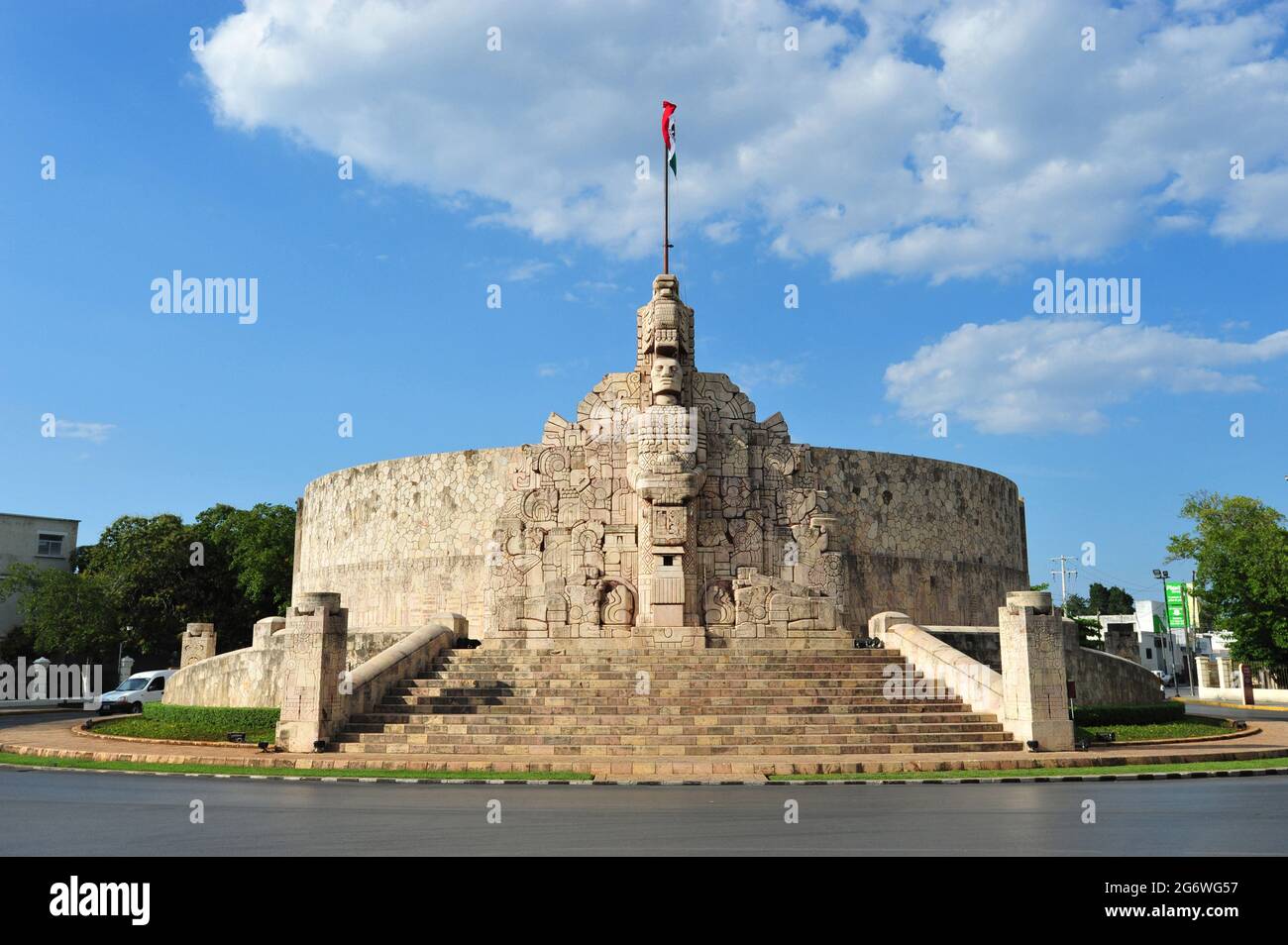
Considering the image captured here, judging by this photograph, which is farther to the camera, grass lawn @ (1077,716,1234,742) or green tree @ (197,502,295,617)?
green tree @ (197,502,295,617)

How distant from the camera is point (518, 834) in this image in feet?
26.6

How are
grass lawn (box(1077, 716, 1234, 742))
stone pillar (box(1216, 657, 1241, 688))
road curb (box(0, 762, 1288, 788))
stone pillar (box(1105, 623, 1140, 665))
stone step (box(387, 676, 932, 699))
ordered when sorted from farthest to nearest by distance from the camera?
stone pillar (box(1216, 657, 1241, 688)) → stone pillar (box(1105, 623, 1140, 665)) → grass lawn (box(1077, 716, 1234, 742)) → stone step (box(387, 676, 932, 699)) → road curb (box(0, 762, 1288, 788))

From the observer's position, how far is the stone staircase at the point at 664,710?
16.3 meters

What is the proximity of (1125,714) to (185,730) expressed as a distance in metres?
18.7

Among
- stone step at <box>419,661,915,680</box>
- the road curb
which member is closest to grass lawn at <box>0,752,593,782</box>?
the road curb

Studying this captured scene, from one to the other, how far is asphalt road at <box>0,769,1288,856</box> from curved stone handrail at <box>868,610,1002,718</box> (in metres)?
4.85

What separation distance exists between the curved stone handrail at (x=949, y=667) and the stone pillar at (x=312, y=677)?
10513mm

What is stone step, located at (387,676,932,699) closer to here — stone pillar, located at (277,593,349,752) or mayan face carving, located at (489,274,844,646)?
stone pillar, located at (277,593,349,752)

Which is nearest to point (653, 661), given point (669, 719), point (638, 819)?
point (669, 719)

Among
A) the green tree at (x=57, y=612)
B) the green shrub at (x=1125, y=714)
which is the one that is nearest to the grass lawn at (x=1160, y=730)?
the green shrub at (x=1125, y=714)

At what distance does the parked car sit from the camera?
2953cm

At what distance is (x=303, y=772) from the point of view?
47.1 ft

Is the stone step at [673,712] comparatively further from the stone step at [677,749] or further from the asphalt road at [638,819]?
the asphalt road at [638,819]
